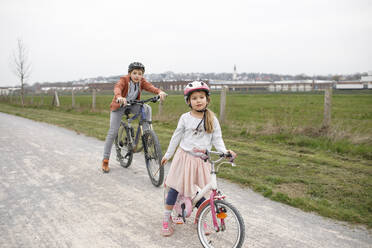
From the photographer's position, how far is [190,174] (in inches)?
124

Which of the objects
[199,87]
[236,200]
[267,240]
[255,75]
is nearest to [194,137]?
[199,87]

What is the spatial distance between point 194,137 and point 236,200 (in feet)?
5.20

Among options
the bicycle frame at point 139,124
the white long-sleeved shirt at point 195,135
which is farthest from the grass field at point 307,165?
the white long-sleeved shirt at point 195,135

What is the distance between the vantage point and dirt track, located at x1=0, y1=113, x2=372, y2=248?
3.16 meters

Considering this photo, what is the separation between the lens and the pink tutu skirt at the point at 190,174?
314cm

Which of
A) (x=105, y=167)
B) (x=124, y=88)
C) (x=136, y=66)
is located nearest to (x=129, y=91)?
(x=124, y=88)

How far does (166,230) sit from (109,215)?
88cm

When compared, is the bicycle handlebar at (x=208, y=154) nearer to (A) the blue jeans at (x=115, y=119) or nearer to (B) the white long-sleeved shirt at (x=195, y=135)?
(B) the white long-sleeved shirt at (x=195, y=135)

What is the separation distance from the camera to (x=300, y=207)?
13.3 ft

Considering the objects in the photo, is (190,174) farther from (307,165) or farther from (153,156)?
(307,165)

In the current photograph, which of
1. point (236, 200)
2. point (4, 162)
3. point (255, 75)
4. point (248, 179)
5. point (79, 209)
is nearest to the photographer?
point (79, 209)

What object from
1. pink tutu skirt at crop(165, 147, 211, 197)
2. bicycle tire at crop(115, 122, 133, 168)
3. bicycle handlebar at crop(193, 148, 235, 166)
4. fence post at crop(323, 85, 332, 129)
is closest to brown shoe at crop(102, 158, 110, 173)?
bicycle tire at crop(115, 122, 133, 168)

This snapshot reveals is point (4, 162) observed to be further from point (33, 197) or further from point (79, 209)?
point (79, 209)

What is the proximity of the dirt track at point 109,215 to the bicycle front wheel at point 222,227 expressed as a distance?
0.21 m
